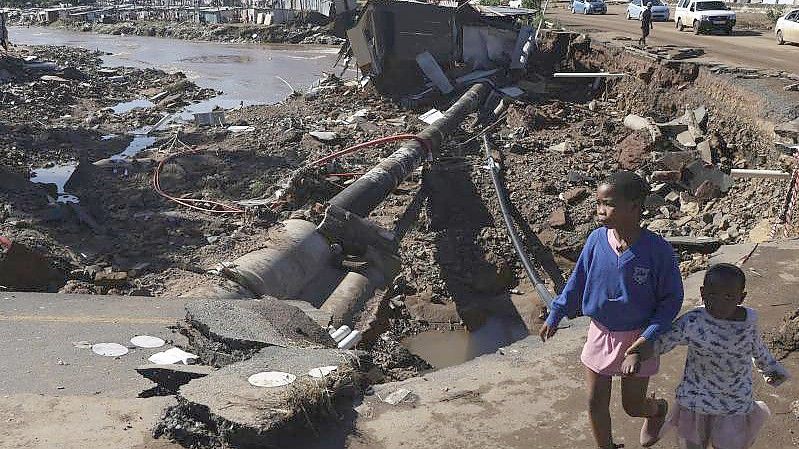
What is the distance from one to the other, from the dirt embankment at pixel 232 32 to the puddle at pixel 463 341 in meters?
34.6

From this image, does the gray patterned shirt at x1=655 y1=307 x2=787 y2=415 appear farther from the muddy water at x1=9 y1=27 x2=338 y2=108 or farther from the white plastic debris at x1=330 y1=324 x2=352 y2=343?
the muddy water at x1=9 y1=27 x2=338 y2=108

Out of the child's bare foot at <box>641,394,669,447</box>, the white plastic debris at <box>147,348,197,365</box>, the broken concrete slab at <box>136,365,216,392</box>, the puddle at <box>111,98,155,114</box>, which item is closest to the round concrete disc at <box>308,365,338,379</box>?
the broken concrete slab at <box>136,365,216,392</box>

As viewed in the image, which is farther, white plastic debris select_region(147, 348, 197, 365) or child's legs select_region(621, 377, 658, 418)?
white plastic debris select_region(147, 348, 197, 365)

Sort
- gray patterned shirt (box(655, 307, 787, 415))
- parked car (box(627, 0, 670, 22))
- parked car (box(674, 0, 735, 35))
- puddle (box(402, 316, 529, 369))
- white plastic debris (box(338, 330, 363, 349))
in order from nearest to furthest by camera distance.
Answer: gray patterned shirt (box(655, 307, 787, 415)) → white plastic debris (box(338, 330, 363, 349)) → puddle (box(402, 316, 529, 369)) → parked car (box(674, 0, 735, 35)) → parked car (box(627, 0, 670, 22))

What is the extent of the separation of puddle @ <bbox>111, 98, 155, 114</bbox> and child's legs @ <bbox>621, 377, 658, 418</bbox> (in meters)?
22.0

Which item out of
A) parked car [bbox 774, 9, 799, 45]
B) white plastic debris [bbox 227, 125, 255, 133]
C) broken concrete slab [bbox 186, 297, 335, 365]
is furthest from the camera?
parked car [bbox 774, 9, 799, 45]

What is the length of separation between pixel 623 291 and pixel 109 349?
4.01 meters

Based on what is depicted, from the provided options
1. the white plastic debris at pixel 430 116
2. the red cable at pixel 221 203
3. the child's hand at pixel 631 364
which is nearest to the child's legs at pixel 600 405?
the child's hand at pixel 631 364

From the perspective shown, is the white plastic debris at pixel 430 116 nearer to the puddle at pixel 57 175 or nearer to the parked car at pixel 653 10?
the puddle at pixel 57 175

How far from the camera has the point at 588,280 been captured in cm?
366

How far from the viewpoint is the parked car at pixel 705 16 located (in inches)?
946

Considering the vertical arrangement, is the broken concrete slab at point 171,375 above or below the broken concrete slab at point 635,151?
below

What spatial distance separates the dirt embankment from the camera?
154 ft

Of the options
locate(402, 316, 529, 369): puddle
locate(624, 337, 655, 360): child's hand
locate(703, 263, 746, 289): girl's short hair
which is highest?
locate(703, 263, 746, 289): girl's short hair
